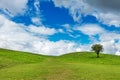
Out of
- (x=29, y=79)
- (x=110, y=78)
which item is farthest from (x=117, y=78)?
(x=29, y=79)

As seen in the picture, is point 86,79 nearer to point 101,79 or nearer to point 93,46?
point 101,79

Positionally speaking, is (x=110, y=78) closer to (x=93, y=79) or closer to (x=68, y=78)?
(x=93, y=79)

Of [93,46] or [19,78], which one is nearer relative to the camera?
[19,78]

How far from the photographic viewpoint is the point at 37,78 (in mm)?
47312

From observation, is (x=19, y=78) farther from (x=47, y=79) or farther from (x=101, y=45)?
(x=101, y=45)

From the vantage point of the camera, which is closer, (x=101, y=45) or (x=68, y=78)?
(x=68, y=78)

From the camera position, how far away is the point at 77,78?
47562 mm

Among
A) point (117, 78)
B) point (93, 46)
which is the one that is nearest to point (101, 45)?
point (93, 46)

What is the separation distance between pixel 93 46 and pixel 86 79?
310 ft

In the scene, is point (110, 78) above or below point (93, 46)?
below

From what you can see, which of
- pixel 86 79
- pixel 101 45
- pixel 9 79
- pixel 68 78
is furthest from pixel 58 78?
pixel 101 45

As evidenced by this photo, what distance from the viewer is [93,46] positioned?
460ft

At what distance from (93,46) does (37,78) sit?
95483mm

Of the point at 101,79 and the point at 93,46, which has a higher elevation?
the point at 93,46
